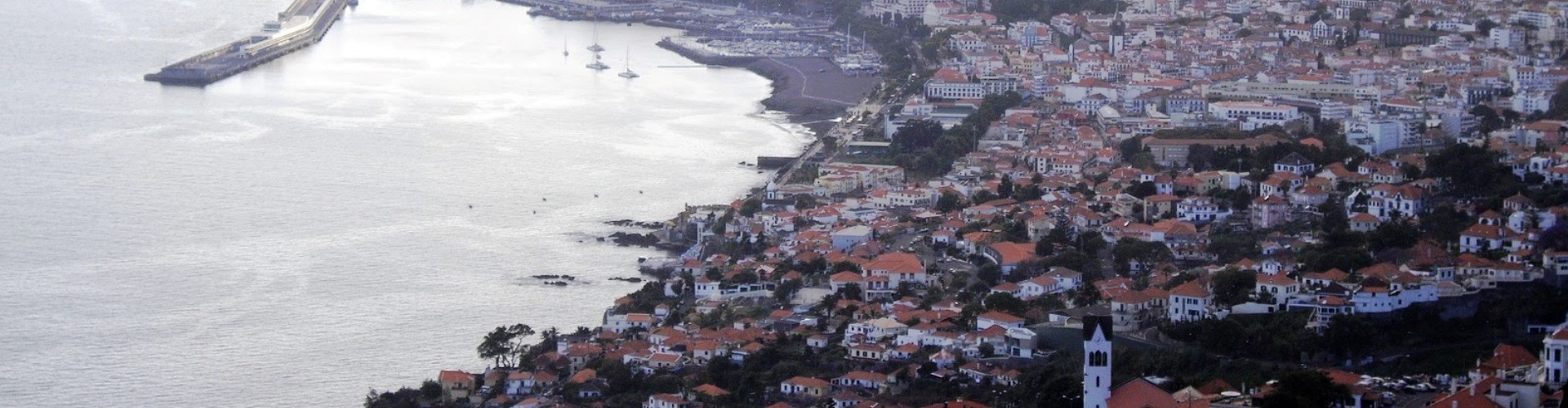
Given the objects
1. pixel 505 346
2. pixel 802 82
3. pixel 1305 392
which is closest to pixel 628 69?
pixel 802 82

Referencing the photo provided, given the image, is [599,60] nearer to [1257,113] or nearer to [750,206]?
[1257,113]

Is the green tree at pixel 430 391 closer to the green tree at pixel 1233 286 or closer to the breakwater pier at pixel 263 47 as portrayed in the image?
the green tree at pixel 1233 286

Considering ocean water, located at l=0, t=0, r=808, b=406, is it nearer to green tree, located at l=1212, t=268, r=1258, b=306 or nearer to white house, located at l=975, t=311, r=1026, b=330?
white house, located at l=975, t=311, r=1026, b=330

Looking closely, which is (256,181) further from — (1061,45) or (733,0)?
(733,0)

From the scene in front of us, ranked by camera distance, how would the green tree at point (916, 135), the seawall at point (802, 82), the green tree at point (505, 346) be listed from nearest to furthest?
the green tree at point (505, 346) < the green tree at point (916, 135) < the seawall at point (802, 82)

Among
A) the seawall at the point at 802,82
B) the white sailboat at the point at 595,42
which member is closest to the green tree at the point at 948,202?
the seawall at the point at 802,82
